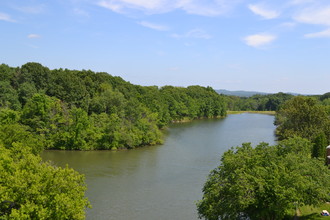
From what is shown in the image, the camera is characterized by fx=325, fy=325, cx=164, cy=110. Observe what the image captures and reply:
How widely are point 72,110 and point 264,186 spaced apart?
33.6m

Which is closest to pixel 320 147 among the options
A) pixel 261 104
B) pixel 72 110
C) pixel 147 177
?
pixel 147 177

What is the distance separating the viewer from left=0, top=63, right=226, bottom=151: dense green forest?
4409 cm

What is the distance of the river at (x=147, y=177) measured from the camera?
81.7ft

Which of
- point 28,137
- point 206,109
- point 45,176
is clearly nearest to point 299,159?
point 45,176

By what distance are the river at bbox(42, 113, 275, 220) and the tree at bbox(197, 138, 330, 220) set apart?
5436 mm

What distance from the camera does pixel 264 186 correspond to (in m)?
18.5

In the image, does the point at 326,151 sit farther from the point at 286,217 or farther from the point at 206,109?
the point at 206,109

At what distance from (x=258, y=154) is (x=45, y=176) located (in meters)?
13.5

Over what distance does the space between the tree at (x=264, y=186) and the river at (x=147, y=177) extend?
17.8ft

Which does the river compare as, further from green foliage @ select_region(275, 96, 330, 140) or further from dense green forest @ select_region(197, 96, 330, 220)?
green foliage @ select_region(275, 96, 330, 140)

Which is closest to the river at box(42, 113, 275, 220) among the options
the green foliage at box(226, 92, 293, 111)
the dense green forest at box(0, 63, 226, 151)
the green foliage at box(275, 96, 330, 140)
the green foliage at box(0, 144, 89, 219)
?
the dense green forest at box(0, 63, 226, 151)

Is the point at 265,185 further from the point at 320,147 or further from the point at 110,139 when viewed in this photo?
the point at 110,139

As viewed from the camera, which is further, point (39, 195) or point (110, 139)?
point (110, 139)

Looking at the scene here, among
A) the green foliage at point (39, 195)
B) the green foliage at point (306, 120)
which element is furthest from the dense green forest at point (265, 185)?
the green foliage at point (306, 120)
